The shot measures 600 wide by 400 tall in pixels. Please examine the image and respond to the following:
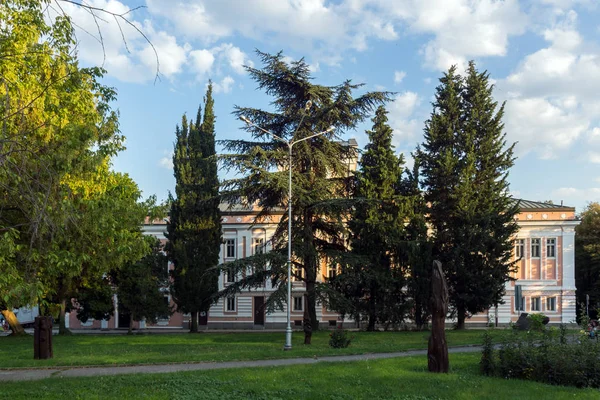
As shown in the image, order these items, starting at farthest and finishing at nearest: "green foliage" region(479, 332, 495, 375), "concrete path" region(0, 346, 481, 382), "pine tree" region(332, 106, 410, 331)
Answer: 1. "pine tree" region(332, 106, 410, 331)
2. "green foliage" region(479, 332, 495, 375)
3. "concrete path" region(0, 346, 481, 382)

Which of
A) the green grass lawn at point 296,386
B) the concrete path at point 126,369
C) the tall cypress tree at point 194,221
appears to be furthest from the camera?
the tall cypress tree at point 194,221

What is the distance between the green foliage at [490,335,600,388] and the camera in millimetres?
12492

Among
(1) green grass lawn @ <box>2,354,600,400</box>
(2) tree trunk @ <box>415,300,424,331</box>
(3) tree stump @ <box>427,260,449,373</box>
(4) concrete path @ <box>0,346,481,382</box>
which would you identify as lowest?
(2) tree trunk @ <box>415,300,424,331</box>

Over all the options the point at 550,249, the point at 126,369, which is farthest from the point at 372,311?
A: the point at 126,369

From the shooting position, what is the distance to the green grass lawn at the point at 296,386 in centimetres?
1053

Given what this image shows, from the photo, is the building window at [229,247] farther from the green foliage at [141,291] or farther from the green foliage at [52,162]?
the green foliage at [52,162]

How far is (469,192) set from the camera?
113ft

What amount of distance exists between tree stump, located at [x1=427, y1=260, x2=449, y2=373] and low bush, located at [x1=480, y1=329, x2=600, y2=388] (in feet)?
3.70

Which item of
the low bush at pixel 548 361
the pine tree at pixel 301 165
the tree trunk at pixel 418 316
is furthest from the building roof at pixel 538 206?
the low bush at pixel 548 361

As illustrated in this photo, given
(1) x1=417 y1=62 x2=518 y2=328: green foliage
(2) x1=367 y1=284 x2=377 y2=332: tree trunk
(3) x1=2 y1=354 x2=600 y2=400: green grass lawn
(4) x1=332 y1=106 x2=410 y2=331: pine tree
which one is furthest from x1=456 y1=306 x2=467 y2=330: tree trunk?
(3) x1=2 y1=354 x2=600 y2=400: green grass lawn

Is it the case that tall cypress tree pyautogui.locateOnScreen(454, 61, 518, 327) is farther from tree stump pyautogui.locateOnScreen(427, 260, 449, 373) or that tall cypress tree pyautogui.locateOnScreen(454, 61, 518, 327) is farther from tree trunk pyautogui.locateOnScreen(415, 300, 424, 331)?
tree stump pyautogui.locateOnScreen(427, 260, 449, 373)

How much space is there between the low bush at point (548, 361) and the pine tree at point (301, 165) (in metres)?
11.7

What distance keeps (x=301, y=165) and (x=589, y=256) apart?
1375 inches

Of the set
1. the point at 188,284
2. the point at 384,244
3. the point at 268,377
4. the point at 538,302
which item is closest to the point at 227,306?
the point at 188,284
